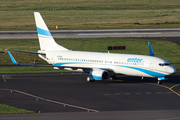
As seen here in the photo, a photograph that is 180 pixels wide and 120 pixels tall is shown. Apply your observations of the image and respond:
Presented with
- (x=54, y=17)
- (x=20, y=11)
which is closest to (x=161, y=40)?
(x=54, y=17)

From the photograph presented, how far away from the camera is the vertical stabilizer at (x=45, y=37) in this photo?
2391 inches

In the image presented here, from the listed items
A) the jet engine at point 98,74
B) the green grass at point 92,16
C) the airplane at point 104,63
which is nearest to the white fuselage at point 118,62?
the airplane at point 104,63

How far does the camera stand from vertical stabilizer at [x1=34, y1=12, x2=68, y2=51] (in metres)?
60.7

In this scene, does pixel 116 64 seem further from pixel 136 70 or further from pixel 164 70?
pixel 164 70

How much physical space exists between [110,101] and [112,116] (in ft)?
25.3

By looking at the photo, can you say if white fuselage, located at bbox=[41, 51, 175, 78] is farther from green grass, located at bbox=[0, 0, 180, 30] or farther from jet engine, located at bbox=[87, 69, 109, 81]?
green grass, located at bbox=[0, 0, 180, 30]

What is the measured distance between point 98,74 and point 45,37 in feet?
51.5

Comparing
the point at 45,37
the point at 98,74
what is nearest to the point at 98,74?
the point at 98,74

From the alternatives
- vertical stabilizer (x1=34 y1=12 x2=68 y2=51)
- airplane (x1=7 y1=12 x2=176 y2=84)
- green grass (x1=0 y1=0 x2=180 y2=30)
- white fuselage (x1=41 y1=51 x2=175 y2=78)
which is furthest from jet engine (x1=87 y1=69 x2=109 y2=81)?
green grass (x1=0 y1=0 x2=180 y2=30)

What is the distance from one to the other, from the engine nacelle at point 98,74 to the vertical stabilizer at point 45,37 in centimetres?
1133

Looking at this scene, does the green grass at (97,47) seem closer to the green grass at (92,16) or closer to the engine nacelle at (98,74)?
the engine nacelle at (98,74)

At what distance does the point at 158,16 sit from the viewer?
6575 inches

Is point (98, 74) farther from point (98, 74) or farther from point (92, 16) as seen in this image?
point (92, 16)

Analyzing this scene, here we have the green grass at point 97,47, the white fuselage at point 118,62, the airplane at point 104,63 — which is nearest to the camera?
the white fuselage at point 118,62
